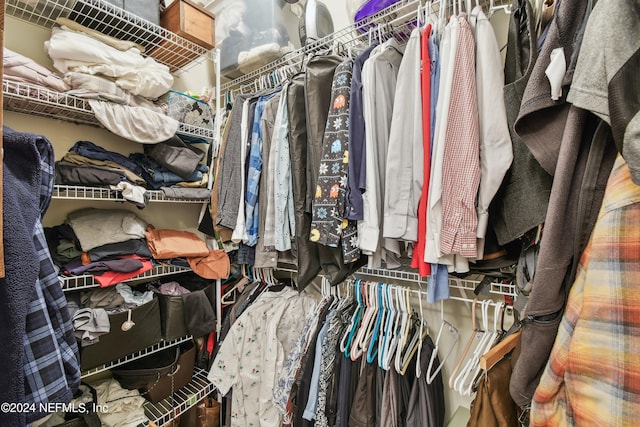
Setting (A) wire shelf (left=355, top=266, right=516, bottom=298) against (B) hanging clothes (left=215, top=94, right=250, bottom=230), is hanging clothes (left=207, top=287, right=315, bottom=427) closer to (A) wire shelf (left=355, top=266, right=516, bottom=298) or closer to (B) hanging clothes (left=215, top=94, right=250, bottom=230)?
(A) wire shelf (left=355, top=266, right=516, bottom=298)

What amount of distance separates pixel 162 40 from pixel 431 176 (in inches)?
56.7

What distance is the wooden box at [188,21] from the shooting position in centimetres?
142

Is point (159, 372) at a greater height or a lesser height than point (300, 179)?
lesser

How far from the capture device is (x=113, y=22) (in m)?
1.30

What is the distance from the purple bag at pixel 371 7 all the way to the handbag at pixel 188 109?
2.87 feet

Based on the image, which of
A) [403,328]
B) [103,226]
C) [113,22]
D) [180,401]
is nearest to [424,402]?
[403,328]

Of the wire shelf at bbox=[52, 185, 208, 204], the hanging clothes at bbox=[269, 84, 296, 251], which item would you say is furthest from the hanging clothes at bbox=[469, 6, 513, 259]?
the wire shelf at bbox=[52, 185, 208, 204]

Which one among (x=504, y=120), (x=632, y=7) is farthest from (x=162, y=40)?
(x=632, y=7)

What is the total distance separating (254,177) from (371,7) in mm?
852

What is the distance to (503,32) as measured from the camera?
1183 millimetres

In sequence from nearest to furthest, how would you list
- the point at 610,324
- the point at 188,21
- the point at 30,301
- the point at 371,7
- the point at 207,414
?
the point at 610,324 → the point at 30,301 → the point at 371,7 → the point at 188,21 → the point at 207,414

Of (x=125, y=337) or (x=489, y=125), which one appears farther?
(x=125, y=337)

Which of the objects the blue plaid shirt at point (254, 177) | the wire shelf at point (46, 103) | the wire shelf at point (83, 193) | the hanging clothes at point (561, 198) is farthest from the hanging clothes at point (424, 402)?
the wire shelf at point (46, 103)

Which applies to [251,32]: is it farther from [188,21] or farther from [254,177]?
[254,177]
